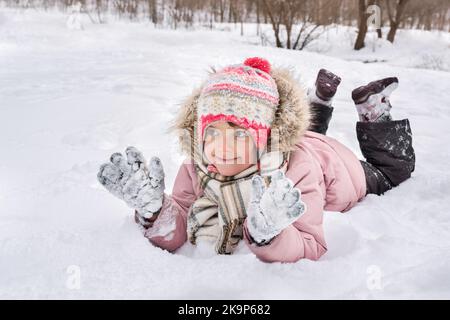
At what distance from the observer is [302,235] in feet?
3.75

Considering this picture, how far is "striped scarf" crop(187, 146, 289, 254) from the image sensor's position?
125 cm

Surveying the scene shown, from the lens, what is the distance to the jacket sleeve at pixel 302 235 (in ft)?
3.42

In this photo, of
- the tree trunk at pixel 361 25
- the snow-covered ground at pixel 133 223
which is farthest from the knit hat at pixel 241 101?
the tree trunk at pixel 361 25

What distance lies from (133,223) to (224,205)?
0.31 metres

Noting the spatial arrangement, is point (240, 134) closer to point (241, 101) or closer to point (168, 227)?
point (241, 101)

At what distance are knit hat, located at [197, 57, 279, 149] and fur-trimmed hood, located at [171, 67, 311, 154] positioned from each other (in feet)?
0.11

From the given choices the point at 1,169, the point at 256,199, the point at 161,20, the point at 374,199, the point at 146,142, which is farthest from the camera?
the point at 161,20

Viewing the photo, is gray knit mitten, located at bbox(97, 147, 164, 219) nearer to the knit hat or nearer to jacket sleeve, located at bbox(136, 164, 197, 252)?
jacket sleeve, located at bbox(136, 164, 197, 252)

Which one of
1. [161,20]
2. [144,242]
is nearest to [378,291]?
[144,242]

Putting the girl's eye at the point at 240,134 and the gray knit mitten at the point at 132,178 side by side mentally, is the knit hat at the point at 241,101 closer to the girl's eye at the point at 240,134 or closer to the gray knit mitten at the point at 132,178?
the girl's eye at the point at 240,134

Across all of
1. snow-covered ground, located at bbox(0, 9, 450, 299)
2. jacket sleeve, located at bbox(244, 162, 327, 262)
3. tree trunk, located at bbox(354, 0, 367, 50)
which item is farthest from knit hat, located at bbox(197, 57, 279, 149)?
tree trunk, located at bbox(354, 0, 367, 50)
